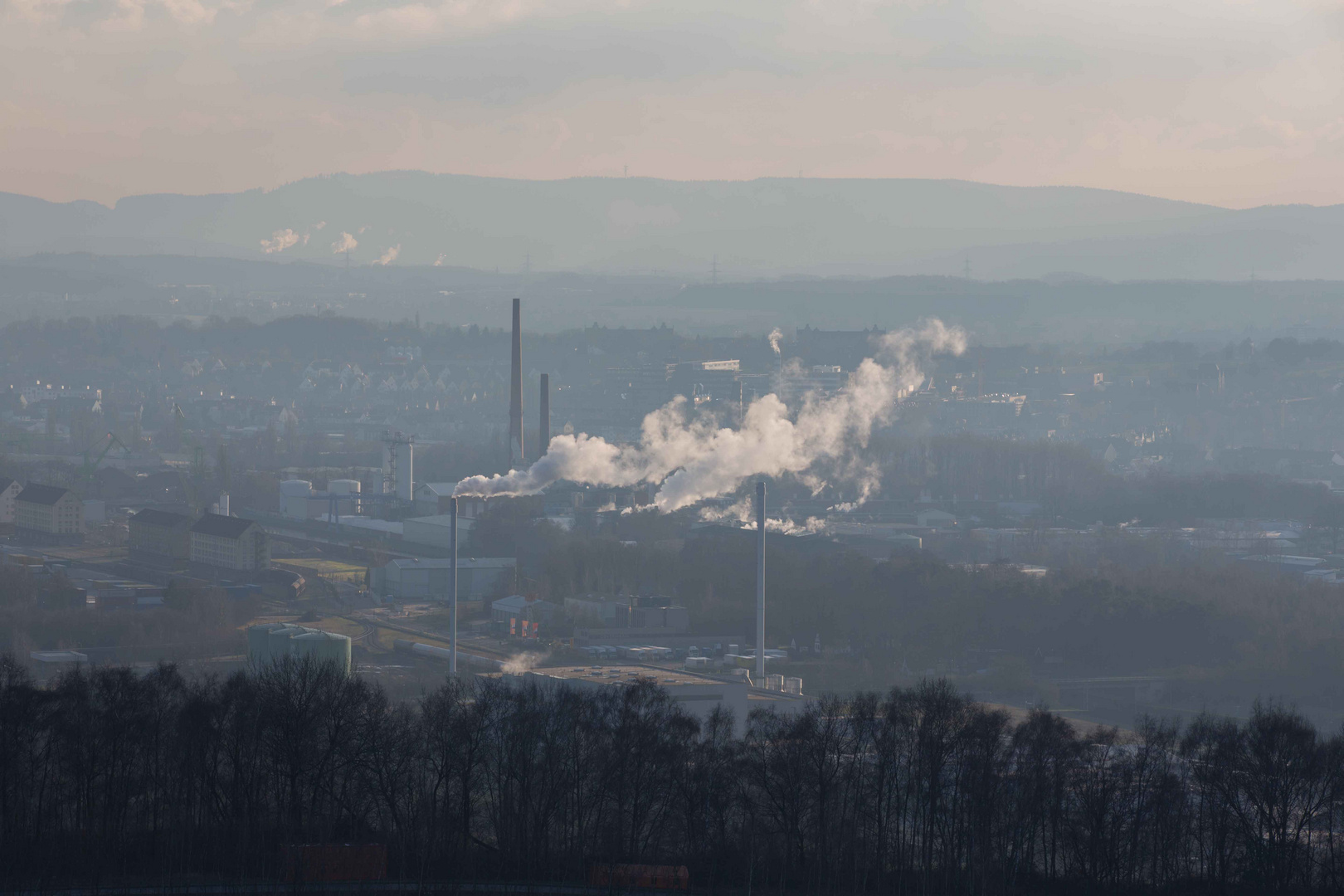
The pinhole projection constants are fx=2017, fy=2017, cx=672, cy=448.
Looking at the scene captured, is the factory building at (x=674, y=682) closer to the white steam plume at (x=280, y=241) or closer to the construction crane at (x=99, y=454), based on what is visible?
the construction crane at (x=99, y=454)

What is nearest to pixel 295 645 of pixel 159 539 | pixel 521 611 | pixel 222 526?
pixel 521 611

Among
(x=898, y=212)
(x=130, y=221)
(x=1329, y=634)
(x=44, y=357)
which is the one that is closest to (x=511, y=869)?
(x=1329, y=634)

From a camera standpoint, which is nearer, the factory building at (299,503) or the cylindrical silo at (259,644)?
the cylindrical silo at (259,644)

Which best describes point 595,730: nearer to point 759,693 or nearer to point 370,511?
point 759,693


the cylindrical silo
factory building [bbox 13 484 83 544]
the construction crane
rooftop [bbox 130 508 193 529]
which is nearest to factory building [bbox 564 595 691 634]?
the cylindrical silo

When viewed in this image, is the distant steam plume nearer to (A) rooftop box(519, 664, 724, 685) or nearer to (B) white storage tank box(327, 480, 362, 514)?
(B) white storage tank box(327, 480, 362, 514)

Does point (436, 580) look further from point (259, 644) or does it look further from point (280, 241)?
point (280, 241)

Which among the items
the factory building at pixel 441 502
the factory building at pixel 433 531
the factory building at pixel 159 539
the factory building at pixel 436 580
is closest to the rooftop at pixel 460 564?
the factory building at pixel 436 580
